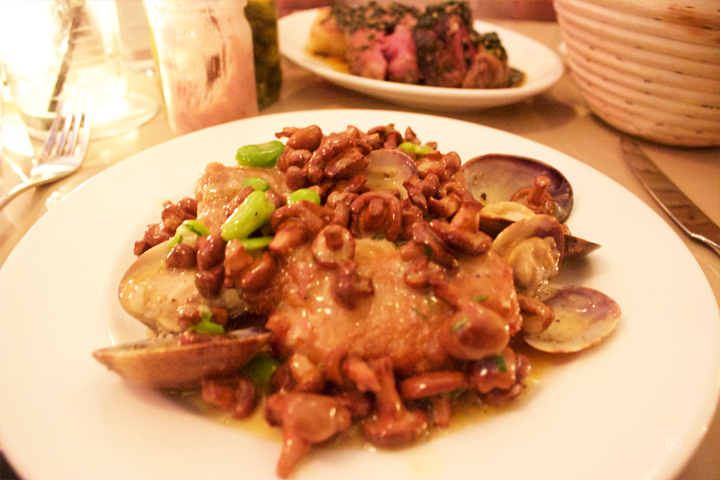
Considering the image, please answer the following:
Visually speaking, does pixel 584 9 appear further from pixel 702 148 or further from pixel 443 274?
pixel 443 274

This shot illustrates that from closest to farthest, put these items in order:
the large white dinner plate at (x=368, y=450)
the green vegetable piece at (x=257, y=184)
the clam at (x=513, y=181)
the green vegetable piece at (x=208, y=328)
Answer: the large white dinner plate at (x=368, y=450), the green vegetable piece at (x=208, y=328), the green vegetable piece at (x=257, y=184), the clam at (x=513, y=181)

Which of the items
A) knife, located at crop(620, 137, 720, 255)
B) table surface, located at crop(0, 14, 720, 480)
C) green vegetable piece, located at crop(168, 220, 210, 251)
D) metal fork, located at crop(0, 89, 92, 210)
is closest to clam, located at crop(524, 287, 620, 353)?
table surface, located at crop(0, 14, 720, 480)

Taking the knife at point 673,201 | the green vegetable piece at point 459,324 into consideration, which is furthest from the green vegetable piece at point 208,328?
the knife at point 673,201

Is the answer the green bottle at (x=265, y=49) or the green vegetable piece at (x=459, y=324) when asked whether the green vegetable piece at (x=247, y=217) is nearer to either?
the green vegetable piece at (x=459, y=324)

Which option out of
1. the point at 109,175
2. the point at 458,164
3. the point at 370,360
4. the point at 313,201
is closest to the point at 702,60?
the point at 458,164

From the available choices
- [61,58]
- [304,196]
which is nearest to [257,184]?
[304,196]

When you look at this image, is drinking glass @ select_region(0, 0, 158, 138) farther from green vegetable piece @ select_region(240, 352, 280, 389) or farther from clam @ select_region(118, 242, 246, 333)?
green vegetable piece @ select_region(240, 352, 280, 389)
